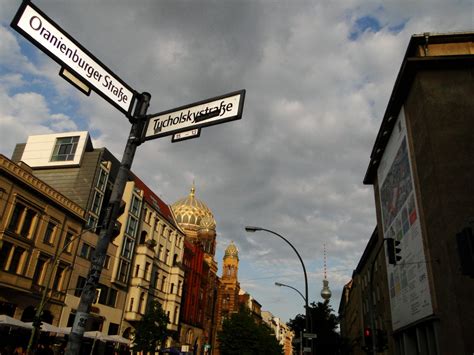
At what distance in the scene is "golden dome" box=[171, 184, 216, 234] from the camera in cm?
9719

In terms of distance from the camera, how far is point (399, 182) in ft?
93.5

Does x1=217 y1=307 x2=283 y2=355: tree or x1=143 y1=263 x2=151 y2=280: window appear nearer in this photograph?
x1=143 y1=263 x2=151 y2=280: window

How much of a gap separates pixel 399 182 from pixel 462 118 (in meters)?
6.94

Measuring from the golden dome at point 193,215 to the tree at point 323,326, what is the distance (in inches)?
1821

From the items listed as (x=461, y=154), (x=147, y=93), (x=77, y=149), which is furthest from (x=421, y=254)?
(x=77, y=149)

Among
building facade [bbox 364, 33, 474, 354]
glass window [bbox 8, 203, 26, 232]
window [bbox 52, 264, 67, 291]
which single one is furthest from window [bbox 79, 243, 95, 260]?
building facade [bbox 364, 33, 474, 354]

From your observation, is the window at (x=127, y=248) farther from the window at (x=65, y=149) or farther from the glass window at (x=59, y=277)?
the window at (x=65, y=149)

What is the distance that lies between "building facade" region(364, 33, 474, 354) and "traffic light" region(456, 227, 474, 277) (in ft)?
46.7

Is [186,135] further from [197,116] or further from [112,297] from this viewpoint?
[112,297]

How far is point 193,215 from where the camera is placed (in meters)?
99.2

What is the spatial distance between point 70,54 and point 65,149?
1648 inches

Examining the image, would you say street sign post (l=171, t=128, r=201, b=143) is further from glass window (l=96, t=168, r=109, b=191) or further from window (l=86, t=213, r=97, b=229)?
glass window (l=96, t=168, r=109, b=191)

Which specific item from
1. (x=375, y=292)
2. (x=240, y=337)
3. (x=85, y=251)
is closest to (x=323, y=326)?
(x=375, y=292)

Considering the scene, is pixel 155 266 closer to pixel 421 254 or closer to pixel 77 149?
pixel 77 149
